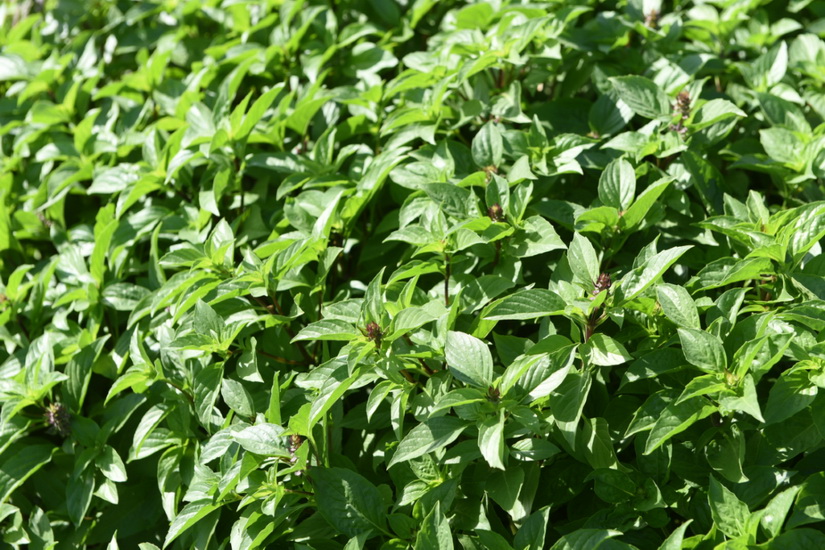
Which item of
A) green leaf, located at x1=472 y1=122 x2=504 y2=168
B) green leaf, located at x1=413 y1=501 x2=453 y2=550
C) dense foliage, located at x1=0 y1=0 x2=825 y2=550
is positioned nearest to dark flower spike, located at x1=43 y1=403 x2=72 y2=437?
dense foliage, located at x1=0 y1=0 x2=825 y2=550

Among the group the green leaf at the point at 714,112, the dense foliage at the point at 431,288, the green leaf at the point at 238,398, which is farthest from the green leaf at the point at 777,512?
the green leaf at the point at 238,398

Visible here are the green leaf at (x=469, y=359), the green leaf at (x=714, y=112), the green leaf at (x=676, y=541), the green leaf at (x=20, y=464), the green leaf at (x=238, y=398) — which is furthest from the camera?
the green leaf at (x=20, y=464)

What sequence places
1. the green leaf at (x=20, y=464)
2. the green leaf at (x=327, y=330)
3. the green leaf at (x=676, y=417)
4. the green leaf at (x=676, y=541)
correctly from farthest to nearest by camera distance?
the green leaf at (x=20, y=464) → the green leaf at (x=327, y=330) → the green leaf at (x=676, y=417) → the green leaf at (x=676, y=541)

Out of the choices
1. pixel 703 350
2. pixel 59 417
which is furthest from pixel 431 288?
pixel 59 417

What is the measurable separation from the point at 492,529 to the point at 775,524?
609 mm

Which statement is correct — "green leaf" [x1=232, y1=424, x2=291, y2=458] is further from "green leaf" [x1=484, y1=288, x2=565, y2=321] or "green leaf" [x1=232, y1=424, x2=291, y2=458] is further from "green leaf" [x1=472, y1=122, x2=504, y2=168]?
"green leaf" [x1=472, y1=122, x2=504, y2=168]

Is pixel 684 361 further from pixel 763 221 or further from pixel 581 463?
pixel 763 221

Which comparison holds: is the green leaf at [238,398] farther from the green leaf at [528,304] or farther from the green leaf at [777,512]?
the green leaf at [777,512]

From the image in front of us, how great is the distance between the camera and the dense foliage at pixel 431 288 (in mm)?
1726

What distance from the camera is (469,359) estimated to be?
68.2 inches

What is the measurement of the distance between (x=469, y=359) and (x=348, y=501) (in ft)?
1.42

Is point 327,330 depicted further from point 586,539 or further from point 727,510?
point 727,510

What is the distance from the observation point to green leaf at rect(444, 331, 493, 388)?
1.71m

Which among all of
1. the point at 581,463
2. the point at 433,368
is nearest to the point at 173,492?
the point at 433,368
